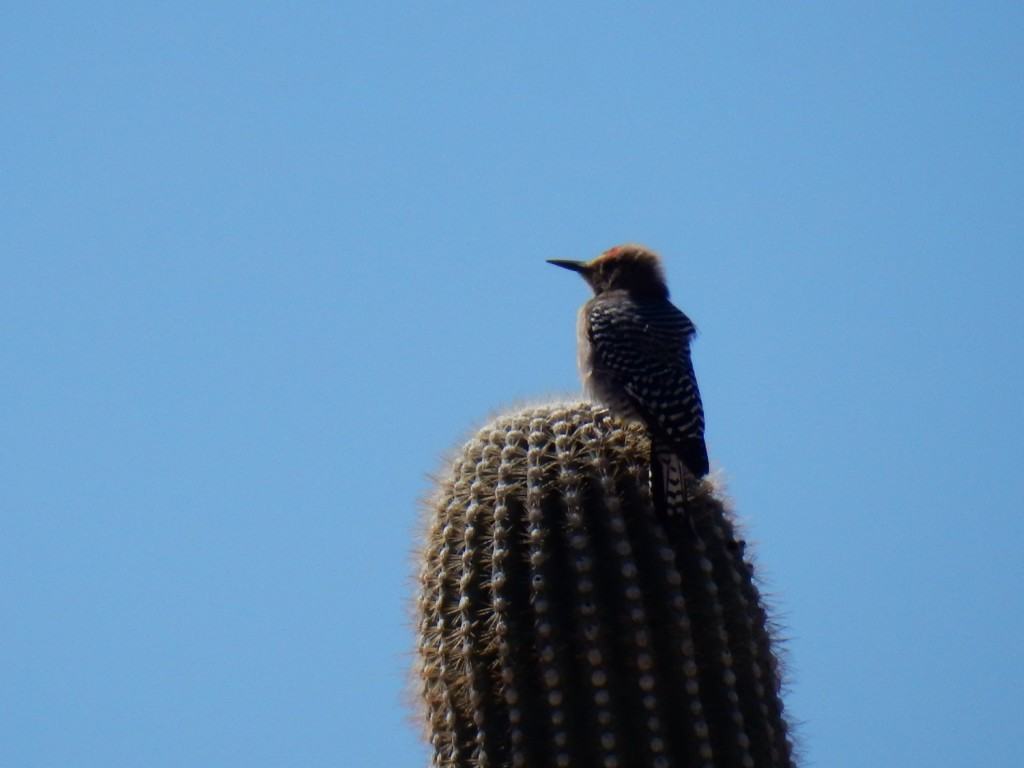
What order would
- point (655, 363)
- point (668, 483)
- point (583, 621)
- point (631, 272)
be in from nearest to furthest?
point (583, 621) → point (668, 483) → point (655, 363) → point (631, 272)

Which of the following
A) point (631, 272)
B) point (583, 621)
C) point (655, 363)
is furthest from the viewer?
point (631, 272)

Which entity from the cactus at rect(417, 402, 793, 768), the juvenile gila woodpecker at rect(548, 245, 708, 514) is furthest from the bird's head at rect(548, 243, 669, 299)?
the cactus at rect(417, 402, 793, 768)

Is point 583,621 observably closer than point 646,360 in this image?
Yes

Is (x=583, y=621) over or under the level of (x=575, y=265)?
under

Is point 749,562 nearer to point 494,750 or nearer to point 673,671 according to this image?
point 673,671

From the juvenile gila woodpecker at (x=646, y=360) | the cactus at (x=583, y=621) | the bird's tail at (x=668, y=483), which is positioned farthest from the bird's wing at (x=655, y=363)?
the cactus at (x=583, y=621)

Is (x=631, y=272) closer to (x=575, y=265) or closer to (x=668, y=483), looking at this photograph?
(x=575, y=265)

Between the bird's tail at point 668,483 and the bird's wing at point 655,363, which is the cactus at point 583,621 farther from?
the bird's wing at point 655,363

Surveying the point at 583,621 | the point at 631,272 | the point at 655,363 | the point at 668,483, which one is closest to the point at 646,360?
the point at 655,363
